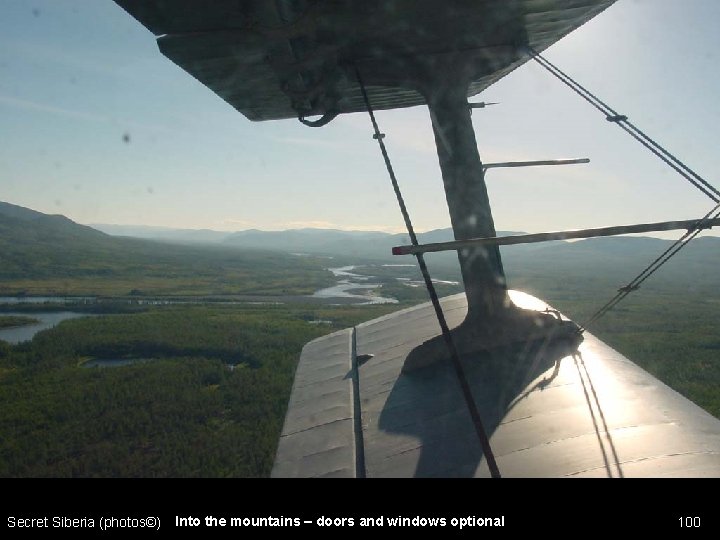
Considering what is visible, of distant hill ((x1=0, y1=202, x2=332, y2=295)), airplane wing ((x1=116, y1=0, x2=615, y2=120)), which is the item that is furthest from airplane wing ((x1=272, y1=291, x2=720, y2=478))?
distant hill ((x1=0, y1=202, x2=332, y2=295))

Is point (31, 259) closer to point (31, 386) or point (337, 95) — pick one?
point (31, 386)

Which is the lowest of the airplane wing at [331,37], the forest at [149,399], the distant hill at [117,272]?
the forest at [149,399]

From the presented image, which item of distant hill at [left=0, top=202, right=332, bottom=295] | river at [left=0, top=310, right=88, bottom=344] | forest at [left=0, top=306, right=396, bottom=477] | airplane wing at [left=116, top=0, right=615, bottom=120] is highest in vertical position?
distant hill at [left=0, top=202, right=332, bottom=295]

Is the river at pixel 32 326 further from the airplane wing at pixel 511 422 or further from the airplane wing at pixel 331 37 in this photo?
the airplane wing at pixel 511 422

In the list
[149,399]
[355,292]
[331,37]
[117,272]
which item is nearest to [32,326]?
[149,399]

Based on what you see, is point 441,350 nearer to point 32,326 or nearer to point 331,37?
point 331,37

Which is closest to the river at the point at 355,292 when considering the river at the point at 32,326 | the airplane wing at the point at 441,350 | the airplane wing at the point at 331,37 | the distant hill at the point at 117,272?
the distant hill at the point at 117,272

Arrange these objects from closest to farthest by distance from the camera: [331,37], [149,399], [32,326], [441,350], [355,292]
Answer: [331,37] → [441,350] → [149,399] → [32,326] → [355,292]

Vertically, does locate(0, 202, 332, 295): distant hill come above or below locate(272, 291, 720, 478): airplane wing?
above

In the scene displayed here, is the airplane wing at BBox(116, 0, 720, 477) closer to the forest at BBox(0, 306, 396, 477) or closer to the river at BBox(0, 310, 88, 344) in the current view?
the forest at BBox(0, 306, 396, 477)

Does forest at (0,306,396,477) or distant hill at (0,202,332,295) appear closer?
forest at (0,306,396,477)

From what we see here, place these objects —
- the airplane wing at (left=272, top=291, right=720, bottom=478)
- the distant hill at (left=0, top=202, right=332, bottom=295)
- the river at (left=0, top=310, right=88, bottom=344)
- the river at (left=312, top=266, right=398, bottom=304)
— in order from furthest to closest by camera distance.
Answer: the distant hill at (left=0, top=202, right=332, bottom=295)
the river at (left=312, top=266, right=398, bottom=304)
the river at (left=0, top=310, right=88, bottom=344)
the airplane wing at (left=272, top=291, right=720, bottom=478)
